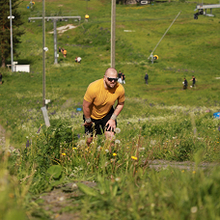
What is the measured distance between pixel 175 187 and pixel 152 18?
2484 inches

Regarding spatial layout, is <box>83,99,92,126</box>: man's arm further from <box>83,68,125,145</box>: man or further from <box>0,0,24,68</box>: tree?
<box>0,0,24,68</box>: tree

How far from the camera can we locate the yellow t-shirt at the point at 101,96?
529 cm

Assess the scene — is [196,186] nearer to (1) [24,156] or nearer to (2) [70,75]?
(1) [24,156]

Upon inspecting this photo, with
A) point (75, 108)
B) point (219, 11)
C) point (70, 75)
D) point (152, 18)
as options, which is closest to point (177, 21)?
point (152, 18)

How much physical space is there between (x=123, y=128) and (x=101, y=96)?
6384mm

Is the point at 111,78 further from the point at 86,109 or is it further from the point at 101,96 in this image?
the point at 86,109

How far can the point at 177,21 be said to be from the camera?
5775 cm

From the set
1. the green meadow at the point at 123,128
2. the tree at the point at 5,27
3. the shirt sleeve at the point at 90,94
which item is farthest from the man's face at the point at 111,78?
the tree at the point at 5,27

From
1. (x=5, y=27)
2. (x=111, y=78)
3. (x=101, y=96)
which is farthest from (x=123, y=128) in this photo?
(x=5, y=27)

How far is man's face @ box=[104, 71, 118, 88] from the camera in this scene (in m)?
5.11

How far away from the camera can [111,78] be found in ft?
16.8

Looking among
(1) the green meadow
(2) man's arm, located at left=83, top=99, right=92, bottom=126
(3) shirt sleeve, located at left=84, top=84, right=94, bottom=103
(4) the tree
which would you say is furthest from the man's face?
(4) the tree

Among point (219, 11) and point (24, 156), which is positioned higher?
point (219, 11)

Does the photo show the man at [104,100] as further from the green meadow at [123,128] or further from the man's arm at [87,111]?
the green meadow at [123,128]
